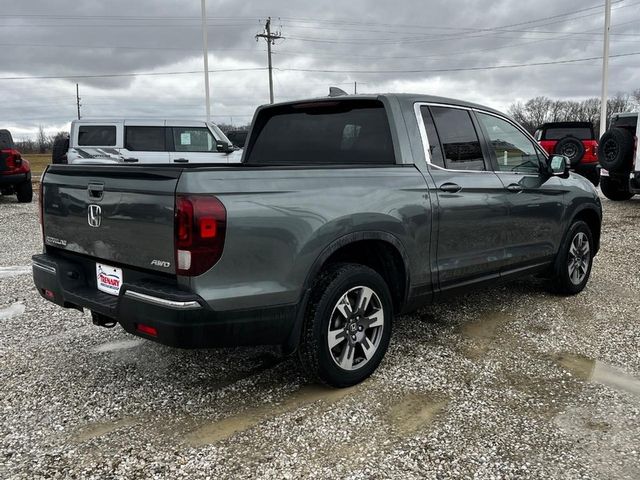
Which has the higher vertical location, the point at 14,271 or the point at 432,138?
the point at 432,138

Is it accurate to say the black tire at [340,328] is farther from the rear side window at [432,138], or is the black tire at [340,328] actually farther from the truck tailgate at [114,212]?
the rear side window at [432,138]

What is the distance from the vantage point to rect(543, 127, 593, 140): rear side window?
15.2m

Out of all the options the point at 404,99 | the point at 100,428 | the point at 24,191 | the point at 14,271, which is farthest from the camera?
the point at 24,191

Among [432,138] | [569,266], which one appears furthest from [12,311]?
[569,266]

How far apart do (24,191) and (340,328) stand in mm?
13107

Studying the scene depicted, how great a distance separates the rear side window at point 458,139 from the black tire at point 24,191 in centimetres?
1248

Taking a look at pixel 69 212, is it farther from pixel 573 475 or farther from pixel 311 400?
pixel 573 475

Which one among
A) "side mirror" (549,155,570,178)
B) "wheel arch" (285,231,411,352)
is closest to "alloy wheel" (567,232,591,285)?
"side mirror" (549,155,570,178)

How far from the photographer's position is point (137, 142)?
481 inches

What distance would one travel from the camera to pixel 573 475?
256cm

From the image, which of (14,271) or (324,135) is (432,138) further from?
(14,271)

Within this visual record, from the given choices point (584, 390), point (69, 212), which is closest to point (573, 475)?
point (584, 390)

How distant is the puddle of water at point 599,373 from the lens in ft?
11.4

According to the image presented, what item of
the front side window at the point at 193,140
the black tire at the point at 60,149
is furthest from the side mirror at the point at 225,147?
the black tire at the point at 60,149
